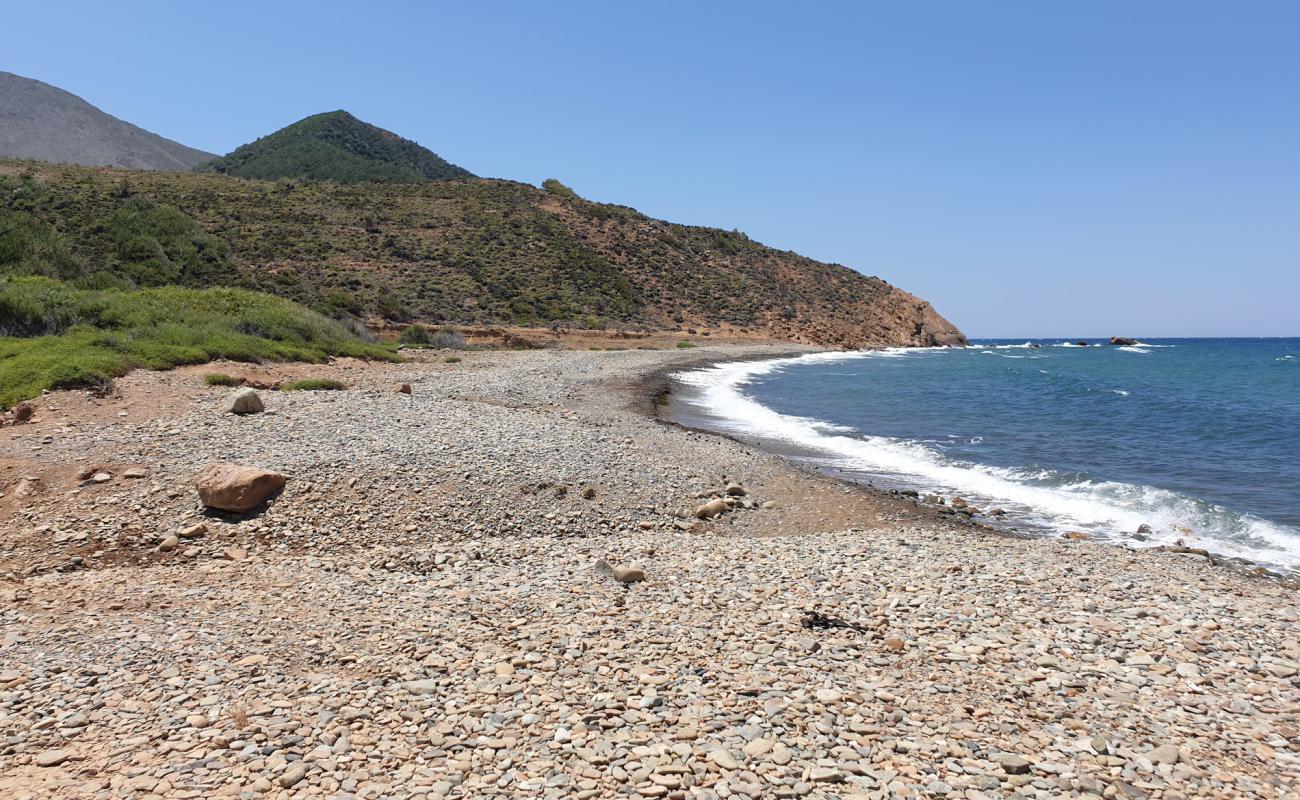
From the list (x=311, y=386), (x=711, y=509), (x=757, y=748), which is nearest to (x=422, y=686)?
(x=757, y=748)

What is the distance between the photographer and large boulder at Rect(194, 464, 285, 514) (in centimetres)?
932

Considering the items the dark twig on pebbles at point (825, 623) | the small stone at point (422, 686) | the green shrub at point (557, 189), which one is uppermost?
the green shrub at point (557, 189)

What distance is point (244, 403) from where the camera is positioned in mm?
13828

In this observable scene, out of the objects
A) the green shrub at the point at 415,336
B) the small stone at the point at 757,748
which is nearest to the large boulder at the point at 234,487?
the small stone at the point at 757,748

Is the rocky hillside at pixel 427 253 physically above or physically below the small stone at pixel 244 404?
above

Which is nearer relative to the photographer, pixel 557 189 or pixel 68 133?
pixel 557 189

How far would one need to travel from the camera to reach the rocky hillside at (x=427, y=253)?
130 ft

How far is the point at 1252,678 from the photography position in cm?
601

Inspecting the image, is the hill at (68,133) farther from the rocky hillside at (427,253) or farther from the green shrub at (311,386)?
the green shrub at (311,386)

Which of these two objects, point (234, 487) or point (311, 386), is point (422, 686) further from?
point (311, 386)

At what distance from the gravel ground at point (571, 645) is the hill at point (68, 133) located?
139m

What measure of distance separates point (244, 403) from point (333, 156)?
81421 mm

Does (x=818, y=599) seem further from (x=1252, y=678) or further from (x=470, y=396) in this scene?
(x=470, y=396)

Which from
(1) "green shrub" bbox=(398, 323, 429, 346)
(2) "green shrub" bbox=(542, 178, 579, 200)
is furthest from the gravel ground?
(2) "green shrub" bbox=(542, 178, 579, 200)
